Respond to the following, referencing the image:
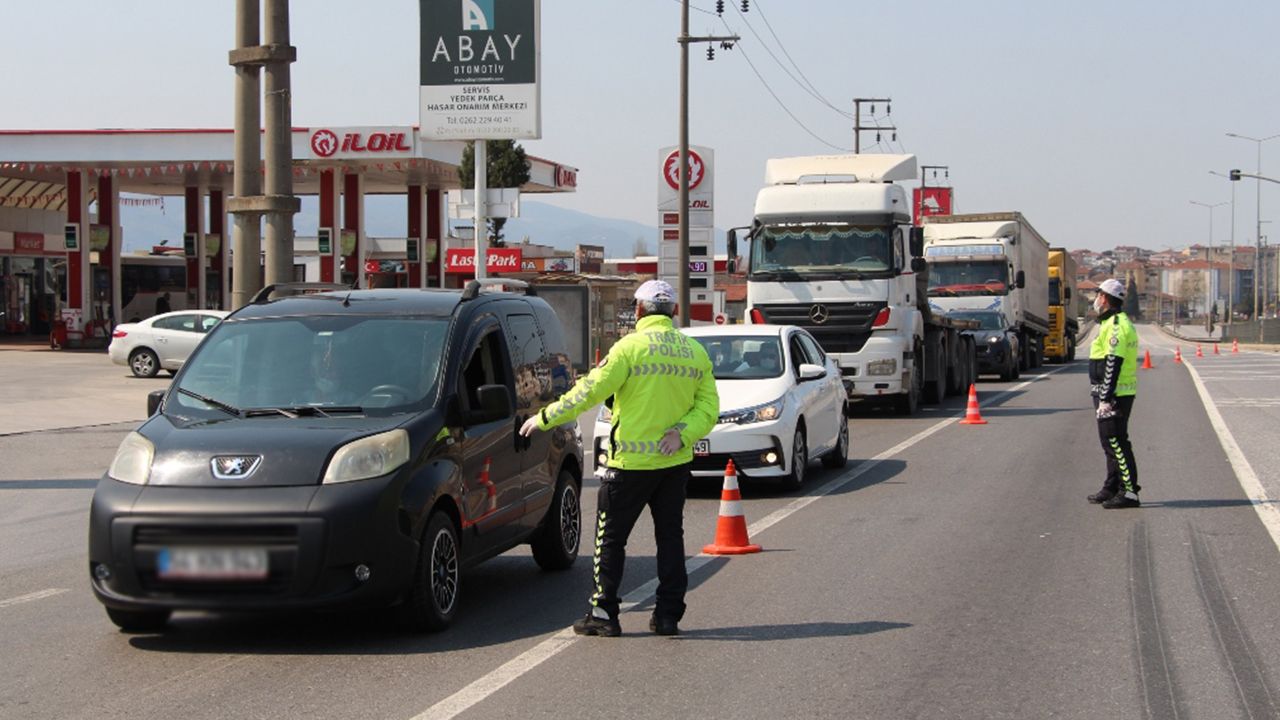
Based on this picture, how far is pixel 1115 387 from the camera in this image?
12336 mm

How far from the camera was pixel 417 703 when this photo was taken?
20.5ft

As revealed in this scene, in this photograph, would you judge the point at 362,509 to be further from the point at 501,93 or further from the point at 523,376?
the point at 501,93

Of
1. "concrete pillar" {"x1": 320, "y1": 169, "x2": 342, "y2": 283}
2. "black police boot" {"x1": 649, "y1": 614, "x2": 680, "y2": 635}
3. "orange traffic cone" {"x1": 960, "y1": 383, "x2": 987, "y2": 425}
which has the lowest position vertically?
"orange traffic cone" {"x1": 960, "y1": 383, "x2": 987, "y2": 425}

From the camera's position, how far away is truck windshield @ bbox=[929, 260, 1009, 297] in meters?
36.4

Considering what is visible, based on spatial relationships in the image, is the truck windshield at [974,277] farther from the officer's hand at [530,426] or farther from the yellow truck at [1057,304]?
the officer's hand at [530,426]

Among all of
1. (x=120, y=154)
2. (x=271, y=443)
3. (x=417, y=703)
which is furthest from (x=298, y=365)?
(x=120, y=154)

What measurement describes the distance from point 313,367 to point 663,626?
235 cm

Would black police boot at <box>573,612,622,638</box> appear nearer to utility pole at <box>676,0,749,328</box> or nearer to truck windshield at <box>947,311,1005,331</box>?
utility pole at <box>676,0,749,328</box>

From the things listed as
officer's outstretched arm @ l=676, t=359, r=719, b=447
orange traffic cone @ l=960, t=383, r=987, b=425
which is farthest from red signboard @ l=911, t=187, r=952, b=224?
officer's outstretched arm @ l=676, t=359, r=719, b=447

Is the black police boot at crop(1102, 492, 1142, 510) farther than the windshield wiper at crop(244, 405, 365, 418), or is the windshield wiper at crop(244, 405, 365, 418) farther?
the black police boot at crop(1102, 492, 1142, 510)

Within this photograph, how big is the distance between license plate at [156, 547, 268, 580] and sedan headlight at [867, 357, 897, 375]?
16.7m

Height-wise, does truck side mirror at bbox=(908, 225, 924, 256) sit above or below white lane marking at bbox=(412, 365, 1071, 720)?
above

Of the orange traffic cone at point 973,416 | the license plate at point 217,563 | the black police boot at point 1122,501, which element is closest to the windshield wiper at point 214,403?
the license plate at point 217,563

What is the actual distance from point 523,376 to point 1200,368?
38580mm
